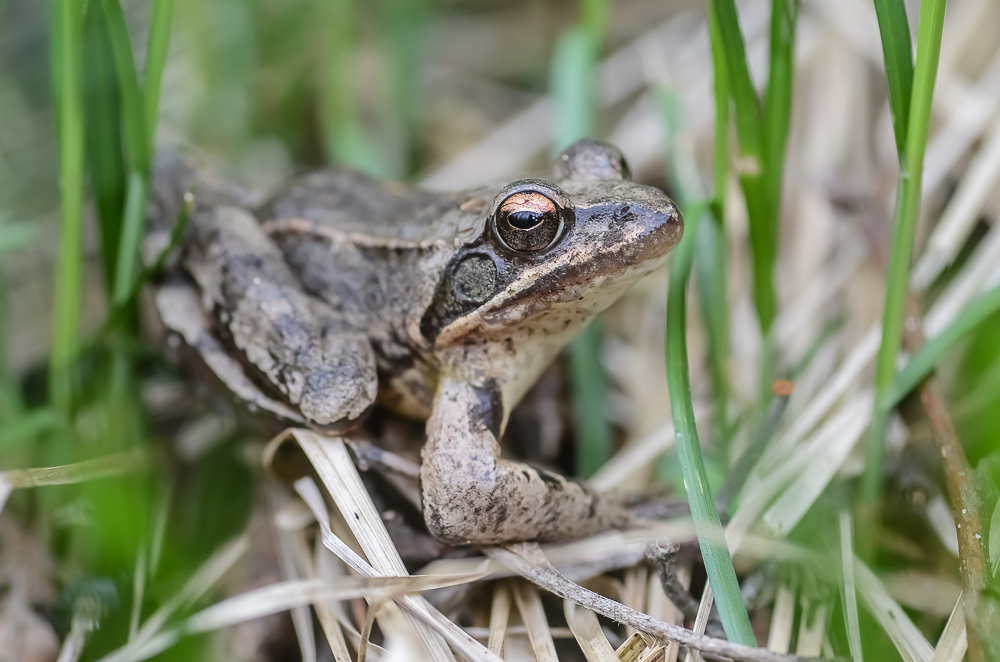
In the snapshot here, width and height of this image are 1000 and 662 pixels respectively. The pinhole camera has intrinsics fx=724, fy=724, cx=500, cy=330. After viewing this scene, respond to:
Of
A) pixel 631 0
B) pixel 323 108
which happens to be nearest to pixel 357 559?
pixel 323 108

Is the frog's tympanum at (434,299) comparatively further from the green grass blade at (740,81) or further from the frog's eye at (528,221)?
the green grass blade at (740,81)

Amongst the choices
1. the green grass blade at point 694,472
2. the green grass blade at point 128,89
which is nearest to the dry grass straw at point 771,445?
the green grass blade at point 694,472

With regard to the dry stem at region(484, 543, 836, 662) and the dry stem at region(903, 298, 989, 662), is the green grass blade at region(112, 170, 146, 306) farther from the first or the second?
the dry stem at region(903, 298, 989, 662)

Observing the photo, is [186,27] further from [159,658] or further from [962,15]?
[962,15]

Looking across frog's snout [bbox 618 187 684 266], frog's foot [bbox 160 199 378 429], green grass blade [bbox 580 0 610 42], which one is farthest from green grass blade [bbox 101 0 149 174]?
green grass blade [bbox 580 0 610 42]

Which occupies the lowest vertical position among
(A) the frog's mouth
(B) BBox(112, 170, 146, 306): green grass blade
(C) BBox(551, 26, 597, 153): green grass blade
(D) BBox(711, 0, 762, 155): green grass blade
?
(B) BBox(112, 170, 146, 306): green grass blade

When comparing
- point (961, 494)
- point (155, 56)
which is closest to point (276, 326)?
point (155, 56)

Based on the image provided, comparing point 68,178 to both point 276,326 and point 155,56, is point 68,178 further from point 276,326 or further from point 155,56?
point 276,326
